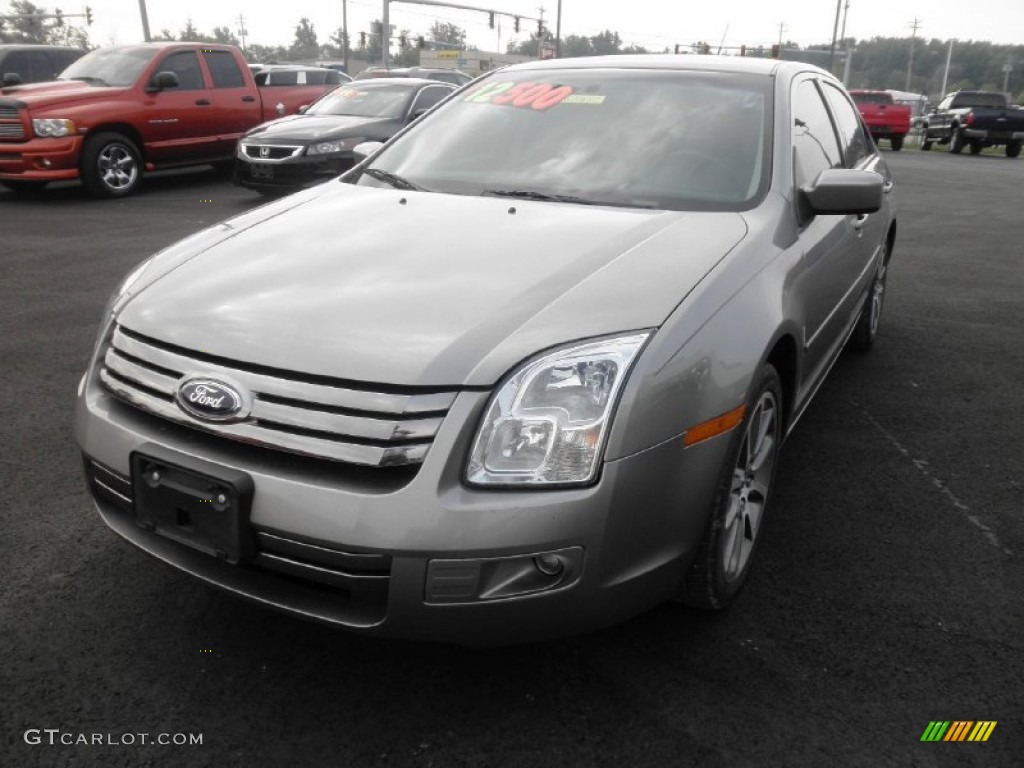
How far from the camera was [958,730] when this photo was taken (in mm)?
2080

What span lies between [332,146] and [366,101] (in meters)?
1.38

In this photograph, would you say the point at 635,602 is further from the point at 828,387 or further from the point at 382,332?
the point at 828,387

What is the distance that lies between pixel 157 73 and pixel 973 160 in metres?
19.6

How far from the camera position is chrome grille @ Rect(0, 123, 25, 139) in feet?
31.7

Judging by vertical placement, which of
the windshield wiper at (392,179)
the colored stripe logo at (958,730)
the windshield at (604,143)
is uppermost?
the windshield at (604,143)

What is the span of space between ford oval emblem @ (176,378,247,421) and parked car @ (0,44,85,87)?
12.2 m

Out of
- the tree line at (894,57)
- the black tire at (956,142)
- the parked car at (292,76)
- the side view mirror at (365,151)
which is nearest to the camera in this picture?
the side view mirror at (365,151)

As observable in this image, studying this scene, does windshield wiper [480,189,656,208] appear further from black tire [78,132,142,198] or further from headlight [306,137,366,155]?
black tire [78,132,142,198]

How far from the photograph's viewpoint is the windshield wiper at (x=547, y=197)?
2.85m

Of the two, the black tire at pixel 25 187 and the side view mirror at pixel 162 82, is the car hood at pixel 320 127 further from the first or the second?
the black tire at pixel 25 187

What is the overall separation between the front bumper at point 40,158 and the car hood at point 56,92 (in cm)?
40

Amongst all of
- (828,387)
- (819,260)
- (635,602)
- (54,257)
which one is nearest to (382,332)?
(635,602)

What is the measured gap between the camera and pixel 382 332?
2.01m

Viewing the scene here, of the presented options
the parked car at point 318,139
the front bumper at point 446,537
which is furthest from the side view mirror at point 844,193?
the parked car at point 318,139
